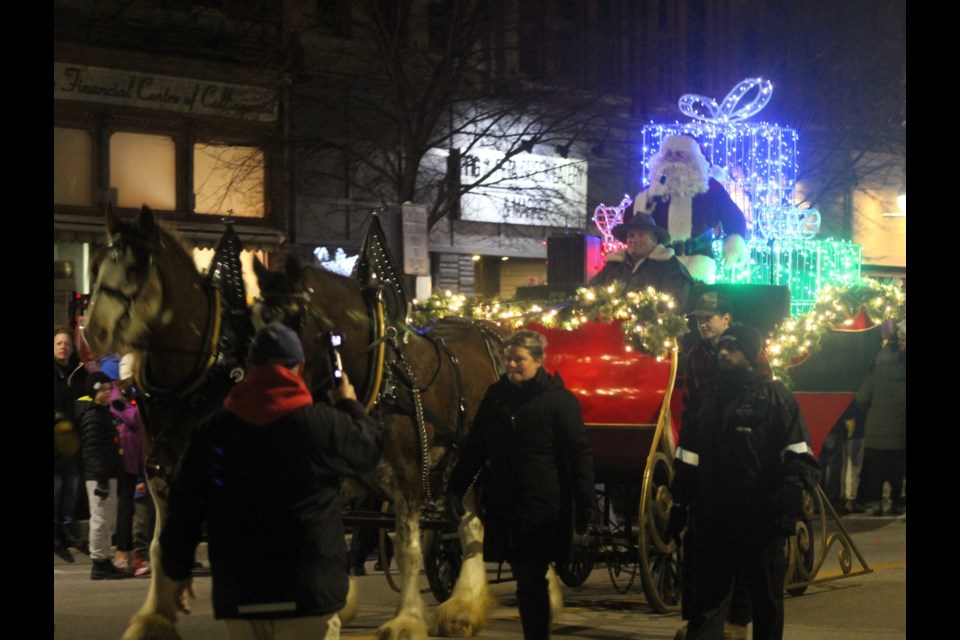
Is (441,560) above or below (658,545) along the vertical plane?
below

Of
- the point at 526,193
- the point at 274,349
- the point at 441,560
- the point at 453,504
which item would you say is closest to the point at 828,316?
the point at 441,560

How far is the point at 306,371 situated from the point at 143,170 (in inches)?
651

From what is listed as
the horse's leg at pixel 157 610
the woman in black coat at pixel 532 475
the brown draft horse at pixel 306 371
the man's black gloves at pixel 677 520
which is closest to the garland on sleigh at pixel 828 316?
the brown draft horse at pixel 306 371

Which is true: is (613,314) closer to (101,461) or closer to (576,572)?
(576,572)

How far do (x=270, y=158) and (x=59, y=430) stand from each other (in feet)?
38.9

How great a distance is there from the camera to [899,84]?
3362 centimetres

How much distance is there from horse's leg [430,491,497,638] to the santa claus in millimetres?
4787

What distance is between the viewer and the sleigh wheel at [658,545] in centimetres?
930

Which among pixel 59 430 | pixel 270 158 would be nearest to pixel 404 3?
pixel 270 158

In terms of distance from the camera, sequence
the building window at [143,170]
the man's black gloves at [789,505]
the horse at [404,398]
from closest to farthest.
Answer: the man's black gloves at [789,505]
the horse at [404,398]
the building window at [143,170]

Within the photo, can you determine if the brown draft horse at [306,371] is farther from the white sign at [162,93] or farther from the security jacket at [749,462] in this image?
the white sign at [162,93]

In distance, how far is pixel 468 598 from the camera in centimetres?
899

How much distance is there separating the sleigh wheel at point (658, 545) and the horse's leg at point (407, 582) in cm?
157
